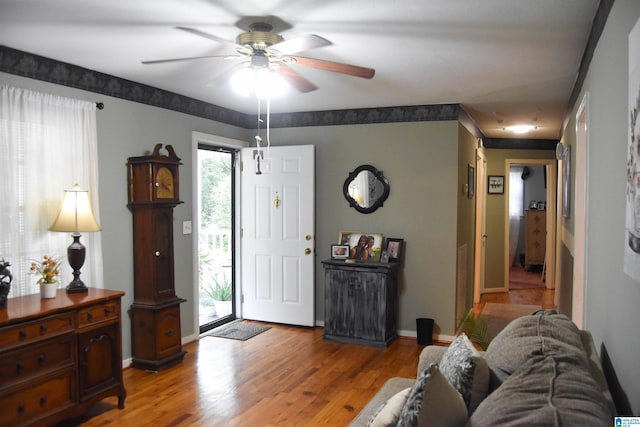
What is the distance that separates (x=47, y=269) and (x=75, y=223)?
358mm

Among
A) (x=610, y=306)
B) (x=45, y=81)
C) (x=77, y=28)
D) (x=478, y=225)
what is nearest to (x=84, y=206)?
(x=45, y=81)

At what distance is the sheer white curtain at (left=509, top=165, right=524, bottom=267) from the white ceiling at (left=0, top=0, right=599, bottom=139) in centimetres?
677

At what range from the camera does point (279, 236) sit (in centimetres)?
568

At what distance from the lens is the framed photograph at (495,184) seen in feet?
26.3

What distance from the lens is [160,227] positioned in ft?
14.0

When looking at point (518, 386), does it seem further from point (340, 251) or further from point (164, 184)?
point (340, 251)

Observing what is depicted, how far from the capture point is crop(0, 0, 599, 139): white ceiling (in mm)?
2502

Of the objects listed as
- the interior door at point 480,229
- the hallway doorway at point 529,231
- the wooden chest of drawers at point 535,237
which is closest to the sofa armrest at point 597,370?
the interior door at point 480,229

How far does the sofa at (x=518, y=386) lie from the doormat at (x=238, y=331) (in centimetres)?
324

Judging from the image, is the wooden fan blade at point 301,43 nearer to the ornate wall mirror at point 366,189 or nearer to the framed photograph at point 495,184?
the ornate wall mirror at point 366,189

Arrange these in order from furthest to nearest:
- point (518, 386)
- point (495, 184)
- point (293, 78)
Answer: point (495, 184) < point (293, 78) < point (518, 386)

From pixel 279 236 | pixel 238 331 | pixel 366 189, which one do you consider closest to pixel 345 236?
pixel 366 189

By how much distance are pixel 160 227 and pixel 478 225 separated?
461 centimetres

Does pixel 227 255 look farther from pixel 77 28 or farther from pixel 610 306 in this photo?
pixel 610 306
